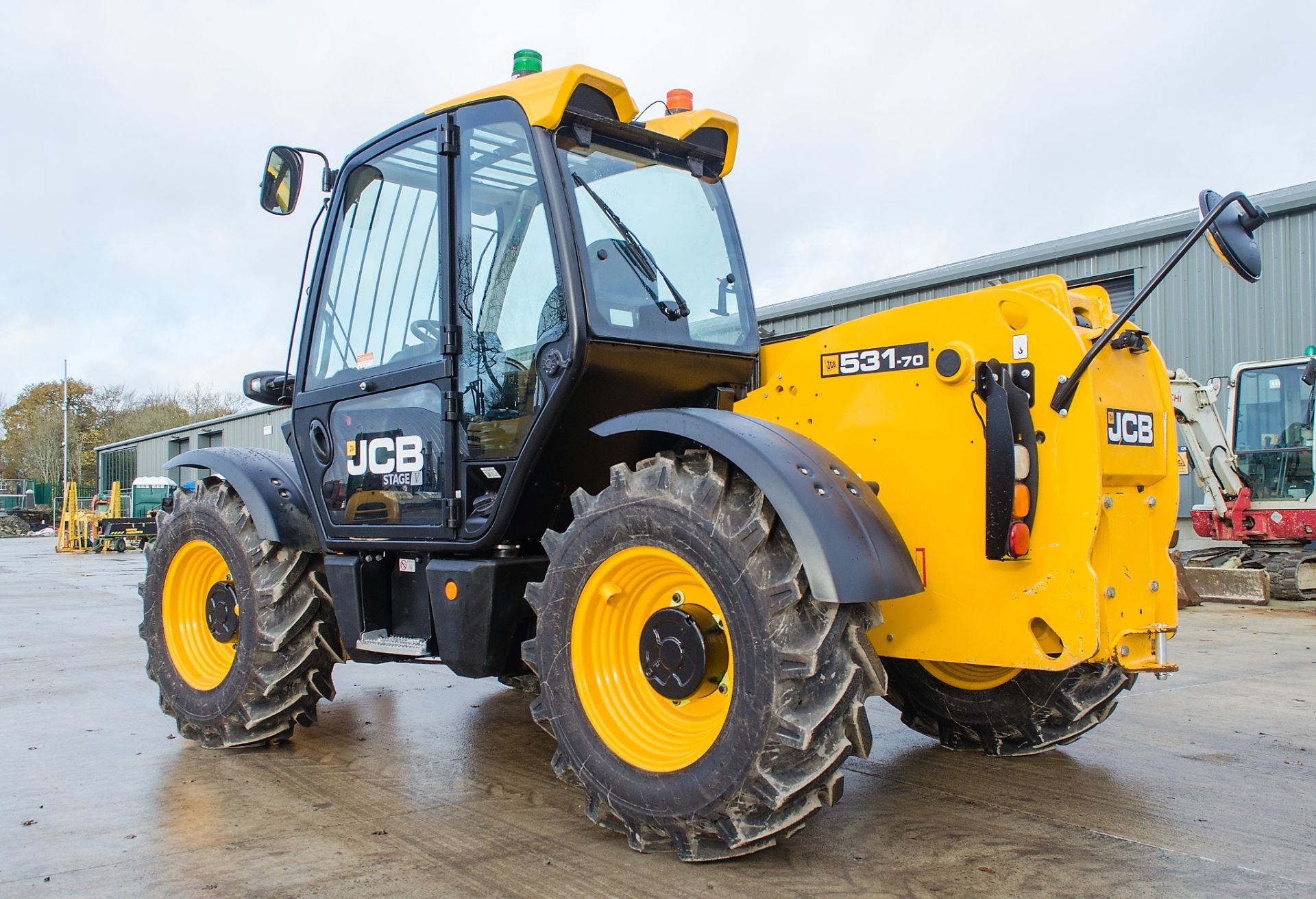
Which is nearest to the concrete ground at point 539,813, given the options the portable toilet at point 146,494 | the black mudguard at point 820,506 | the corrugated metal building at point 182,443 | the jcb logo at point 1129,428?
the black mudguard at point 820,506

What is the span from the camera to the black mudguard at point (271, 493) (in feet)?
16.4

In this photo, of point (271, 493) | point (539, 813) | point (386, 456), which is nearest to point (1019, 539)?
point (539, 813)

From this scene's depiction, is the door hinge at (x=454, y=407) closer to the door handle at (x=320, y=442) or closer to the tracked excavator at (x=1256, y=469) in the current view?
the door handle at (x=320, y=442)

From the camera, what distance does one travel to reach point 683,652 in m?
3.47

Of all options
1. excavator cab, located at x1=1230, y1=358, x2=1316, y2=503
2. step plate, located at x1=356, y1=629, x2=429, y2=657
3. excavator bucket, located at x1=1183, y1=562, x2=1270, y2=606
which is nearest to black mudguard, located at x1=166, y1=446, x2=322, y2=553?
step plate, located at x1=356, y1=629, x2=429, y2=657

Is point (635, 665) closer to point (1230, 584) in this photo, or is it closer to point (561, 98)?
point (561, 98)

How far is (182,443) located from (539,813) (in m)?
43.8

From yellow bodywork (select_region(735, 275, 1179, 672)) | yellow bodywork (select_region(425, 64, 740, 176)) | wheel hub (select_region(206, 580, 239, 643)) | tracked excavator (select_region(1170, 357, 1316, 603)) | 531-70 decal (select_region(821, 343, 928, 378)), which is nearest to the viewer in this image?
yellow bodywork (select_region(735, 275, 1179, 672))

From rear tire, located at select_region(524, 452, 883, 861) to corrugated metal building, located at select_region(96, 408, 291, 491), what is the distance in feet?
79.9

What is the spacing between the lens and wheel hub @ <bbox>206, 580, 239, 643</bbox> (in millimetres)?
5191

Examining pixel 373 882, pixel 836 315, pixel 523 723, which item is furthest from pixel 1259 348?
pixel 373 882

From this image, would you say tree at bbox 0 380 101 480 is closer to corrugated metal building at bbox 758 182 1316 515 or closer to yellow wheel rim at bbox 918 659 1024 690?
corrugated metal building at bbox 758 182 1316 515

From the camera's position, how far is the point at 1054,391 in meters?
3.48

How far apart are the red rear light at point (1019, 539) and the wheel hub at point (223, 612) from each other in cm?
364
